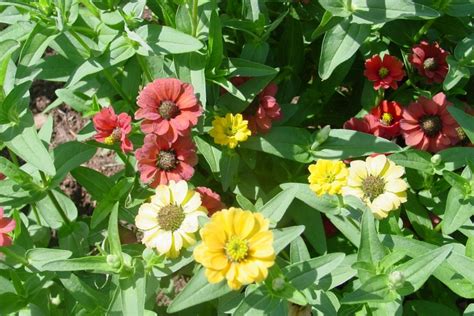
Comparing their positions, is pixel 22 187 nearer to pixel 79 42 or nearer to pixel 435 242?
pixel 79 42

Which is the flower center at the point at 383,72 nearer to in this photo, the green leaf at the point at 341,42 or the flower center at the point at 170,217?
the green leaf at the point at 341,42

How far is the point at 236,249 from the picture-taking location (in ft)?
5.82

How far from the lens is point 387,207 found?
2.15 m

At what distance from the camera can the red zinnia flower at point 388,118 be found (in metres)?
2.68

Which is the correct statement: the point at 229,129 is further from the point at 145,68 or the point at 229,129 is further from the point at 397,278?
the point at 397,278

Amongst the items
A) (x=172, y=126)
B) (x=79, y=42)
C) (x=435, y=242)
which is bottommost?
(x=435, y=242)

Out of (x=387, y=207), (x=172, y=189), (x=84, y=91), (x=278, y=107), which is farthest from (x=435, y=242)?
(x=84, y=91)

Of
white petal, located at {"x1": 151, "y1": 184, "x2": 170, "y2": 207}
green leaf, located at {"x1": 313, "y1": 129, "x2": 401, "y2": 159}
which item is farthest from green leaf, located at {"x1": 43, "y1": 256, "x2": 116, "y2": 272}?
green leaf, located at {"x1": 313, "y1": 129, "x2": 401, "y2": 159}

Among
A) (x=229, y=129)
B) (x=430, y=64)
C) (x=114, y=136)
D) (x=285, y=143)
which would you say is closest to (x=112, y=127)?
(x=114, y=136)

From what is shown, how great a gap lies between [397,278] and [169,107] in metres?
1.08

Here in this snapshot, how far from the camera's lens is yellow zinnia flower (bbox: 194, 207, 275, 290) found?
1735mm

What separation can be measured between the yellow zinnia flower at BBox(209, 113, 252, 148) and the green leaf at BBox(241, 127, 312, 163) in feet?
0.56

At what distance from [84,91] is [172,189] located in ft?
→ 3.08

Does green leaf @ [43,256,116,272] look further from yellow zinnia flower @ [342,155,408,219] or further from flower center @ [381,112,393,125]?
flower center @ [381,112,393,125]
